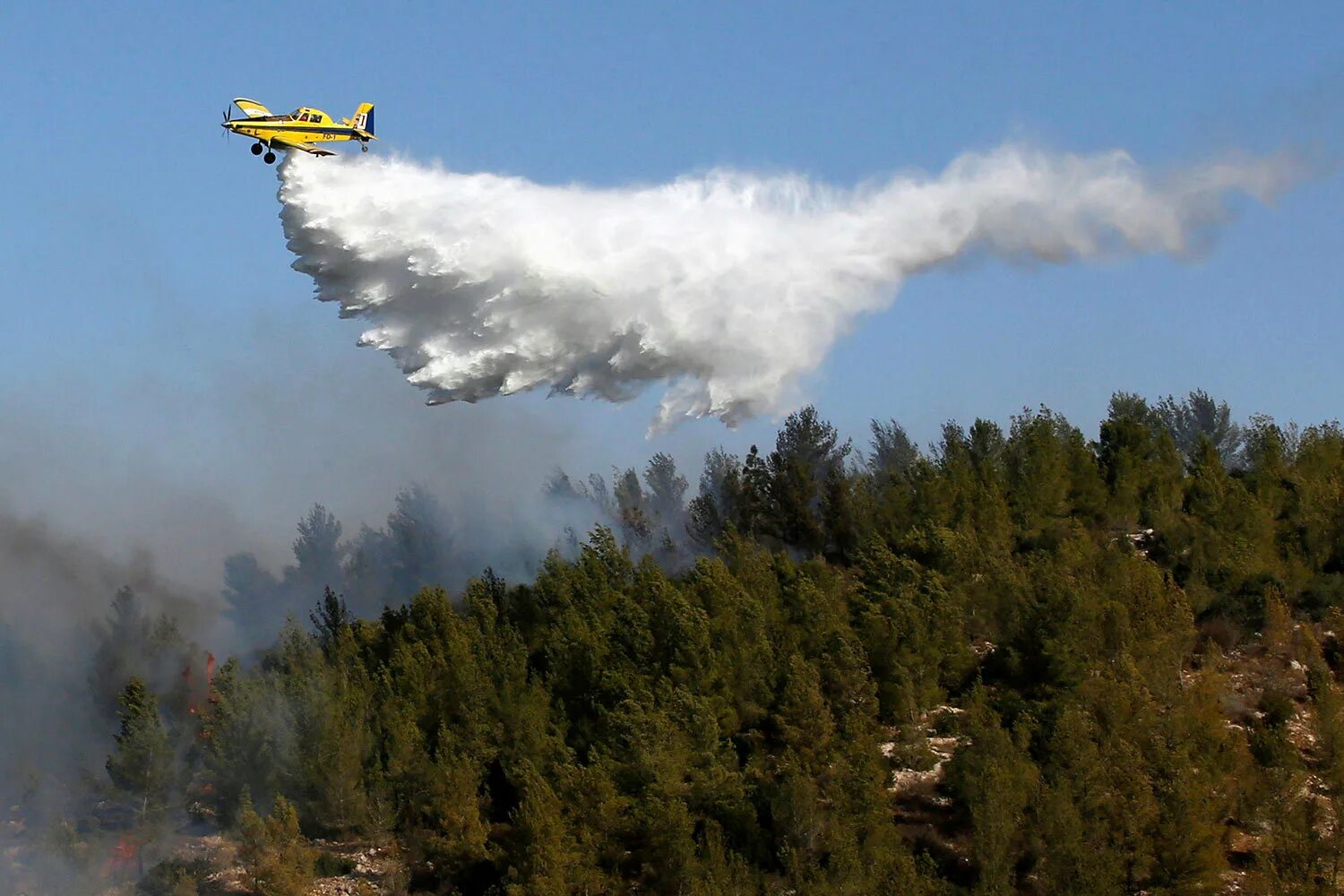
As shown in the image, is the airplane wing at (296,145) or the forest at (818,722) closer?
the forest at (818,722)

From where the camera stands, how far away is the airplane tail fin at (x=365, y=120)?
173 ft

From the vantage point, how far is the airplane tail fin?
5288 centimetres

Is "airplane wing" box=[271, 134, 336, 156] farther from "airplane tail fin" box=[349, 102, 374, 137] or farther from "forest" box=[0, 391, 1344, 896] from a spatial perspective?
"forest" box=[0, 391, 1344, 896]

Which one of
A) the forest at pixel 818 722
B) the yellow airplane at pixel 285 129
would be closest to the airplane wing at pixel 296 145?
the yellow airplane at pixel 285 129

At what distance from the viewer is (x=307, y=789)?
169ft

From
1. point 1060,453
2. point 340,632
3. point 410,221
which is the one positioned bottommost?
point 340,632

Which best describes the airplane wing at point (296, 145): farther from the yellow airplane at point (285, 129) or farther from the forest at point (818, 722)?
the forest at point (818, 722)

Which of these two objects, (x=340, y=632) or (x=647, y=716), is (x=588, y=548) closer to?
(x=340, y=632)

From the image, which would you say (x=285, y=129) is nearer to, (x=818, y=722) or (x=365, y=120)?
(x=365, y=120)

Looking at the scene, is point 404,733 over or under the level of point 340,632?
under

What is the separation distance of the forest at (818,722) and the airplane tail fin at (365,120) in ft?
54.9

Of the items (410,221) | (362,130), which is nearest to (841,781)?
(410,221)

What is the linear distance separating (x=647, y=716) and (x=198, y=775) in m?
17.4

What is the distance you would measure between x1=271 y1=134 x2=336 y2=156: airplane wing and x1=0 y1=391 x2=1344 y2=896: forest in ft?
53.7
